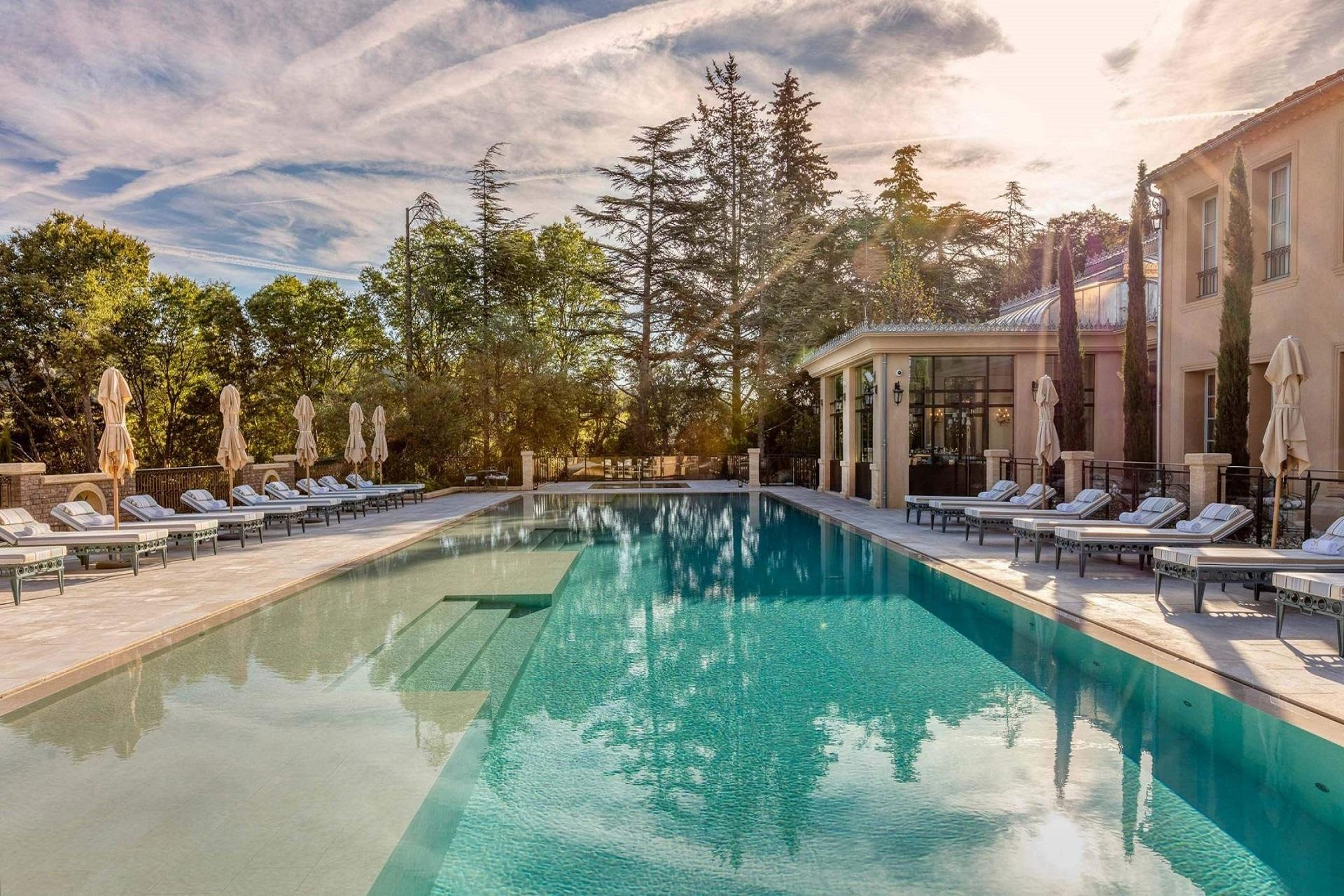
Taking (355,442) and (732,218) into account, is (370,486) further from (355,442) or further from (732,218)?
(732,218)

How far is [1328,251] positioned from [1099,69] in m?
5.14

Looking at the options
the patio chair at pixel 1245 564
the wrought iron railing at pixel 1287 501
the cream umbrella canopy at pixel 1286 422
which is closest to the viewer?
the patio chair at pixel 1245 564

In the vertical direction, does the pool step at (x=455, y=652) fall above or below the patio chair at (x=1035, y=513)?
below

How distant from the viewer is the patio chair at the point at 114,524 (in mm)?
10141

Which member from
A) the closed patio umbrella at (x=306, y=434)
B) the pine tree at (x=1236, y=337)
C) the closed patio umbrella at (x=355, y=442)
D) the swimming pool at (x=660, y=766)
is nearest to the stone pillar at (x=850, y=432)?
the pine tree at (x=1236, y=337)

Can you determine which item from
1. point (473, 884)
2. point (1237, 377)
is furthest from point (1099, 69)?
point (473, 884)

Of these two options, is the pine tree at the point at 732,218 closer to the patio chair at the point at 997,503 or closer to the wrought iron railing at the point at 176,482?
the patio chair at the point at 997,503

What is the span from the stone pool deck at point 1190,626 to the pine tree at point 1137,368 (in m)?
5.54

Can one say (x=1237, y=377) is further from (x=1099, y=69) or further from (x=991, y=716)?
(x=991, y=716)

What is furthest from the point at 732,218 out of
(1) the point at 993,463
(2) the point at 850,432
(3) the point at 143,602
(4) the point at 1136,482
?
(3) the point at 143,602

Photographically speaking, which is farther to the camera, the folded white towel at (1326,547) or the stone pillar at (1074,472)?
the stone pillar at (1074,472)

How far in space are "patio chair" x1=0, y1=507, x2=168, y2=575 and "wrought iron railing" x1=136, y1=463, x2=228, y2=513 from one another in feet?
14.8

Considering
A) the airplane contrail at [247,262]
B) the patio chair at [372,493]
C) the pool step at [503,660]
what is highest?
the airplane contrail at [247,262]

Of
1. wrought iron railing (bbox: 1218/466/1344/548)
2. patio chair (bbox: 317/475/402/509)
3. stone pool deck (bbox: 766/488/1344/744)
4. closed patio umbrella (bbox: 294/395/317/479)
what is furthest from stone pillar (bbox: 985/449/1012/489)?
closed patio umbrella (bbox: 294/395/317/479)
